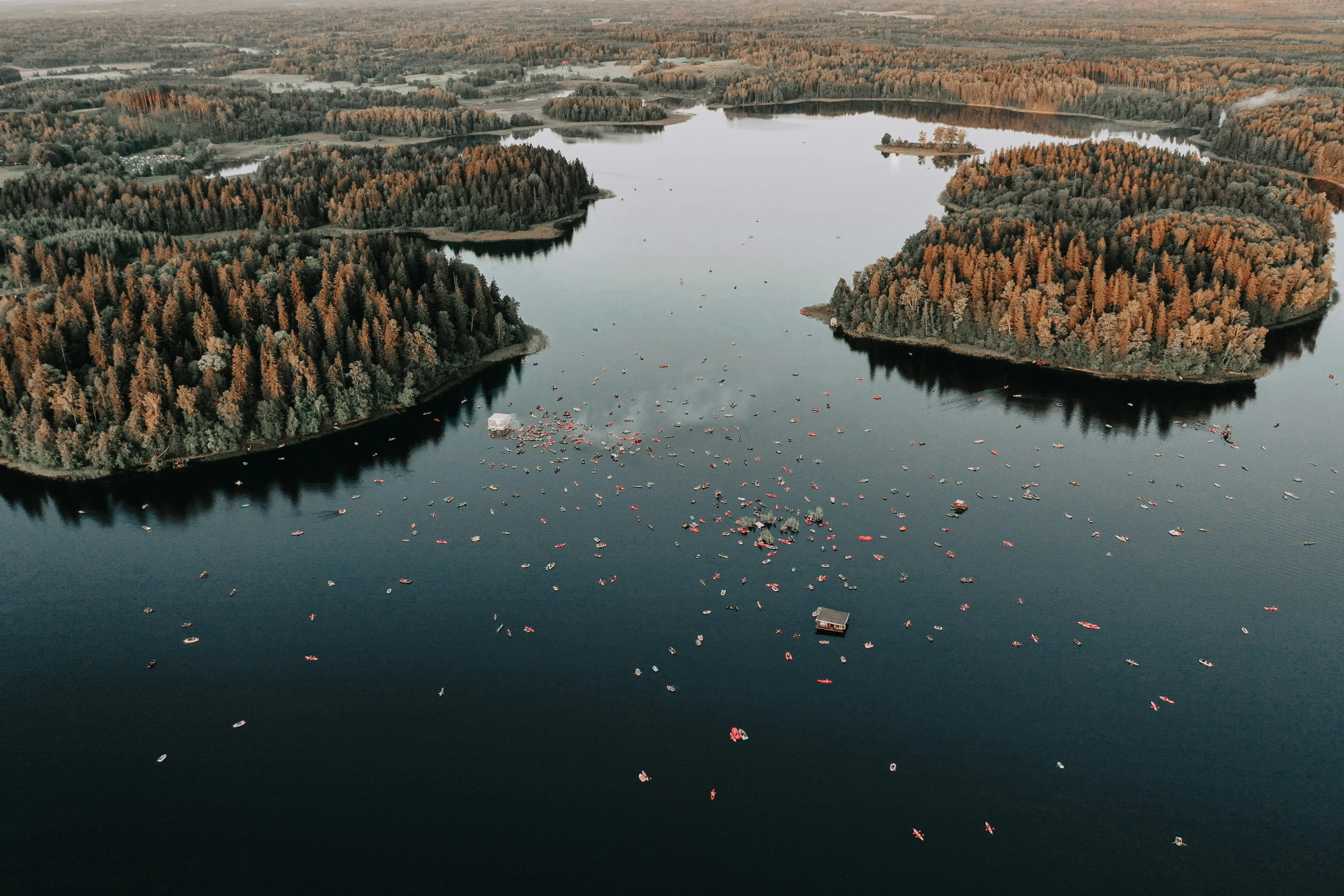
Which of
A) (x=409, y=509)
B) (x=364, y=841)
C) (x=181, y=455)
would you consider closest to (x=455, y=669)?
(x=364, y=841)

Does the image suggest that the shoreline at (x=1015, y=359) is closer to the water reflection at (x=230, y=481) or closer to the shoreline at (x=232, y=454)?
the shoreline at (x=232, y=454)

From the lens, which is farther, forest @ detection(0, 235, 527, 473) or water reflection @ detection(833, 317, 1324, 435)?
water reflection @ detection(833, 317, 1324, 435)

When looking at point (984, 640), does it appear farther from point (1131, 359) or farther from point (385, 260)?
point (385, 260)

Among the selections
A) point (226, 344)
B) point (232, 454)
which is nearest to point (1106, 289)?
point (232, 454)

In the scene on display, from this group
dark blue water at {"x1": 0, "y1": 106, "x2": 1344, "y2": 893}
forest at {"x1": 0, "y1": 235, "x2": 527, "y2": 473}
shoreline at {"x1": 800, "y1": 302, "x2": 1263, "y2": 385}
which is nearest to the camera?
dark blue water at {"x1": 0, "y1": 106, "x2": 1344, "y2": 893}

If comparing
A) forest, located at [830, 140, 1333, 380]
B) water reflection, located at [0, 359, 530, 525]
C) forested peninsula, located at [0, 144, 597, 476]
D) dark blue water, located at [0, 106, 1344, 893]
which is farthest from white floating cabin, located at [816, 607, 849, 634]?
forest, located at [830, 140, 1333, 380]

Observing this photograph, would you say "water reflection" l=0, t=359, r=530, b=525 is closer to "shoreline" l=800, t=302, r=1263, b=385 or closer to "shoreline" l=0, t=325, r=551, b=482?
"shoreline" l=0, t=325, r=551, b=482

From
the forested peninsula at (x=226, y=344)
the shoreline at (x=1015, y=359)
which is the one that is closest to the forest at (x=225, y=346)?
the forested peninsula at (x=226, y=344)
